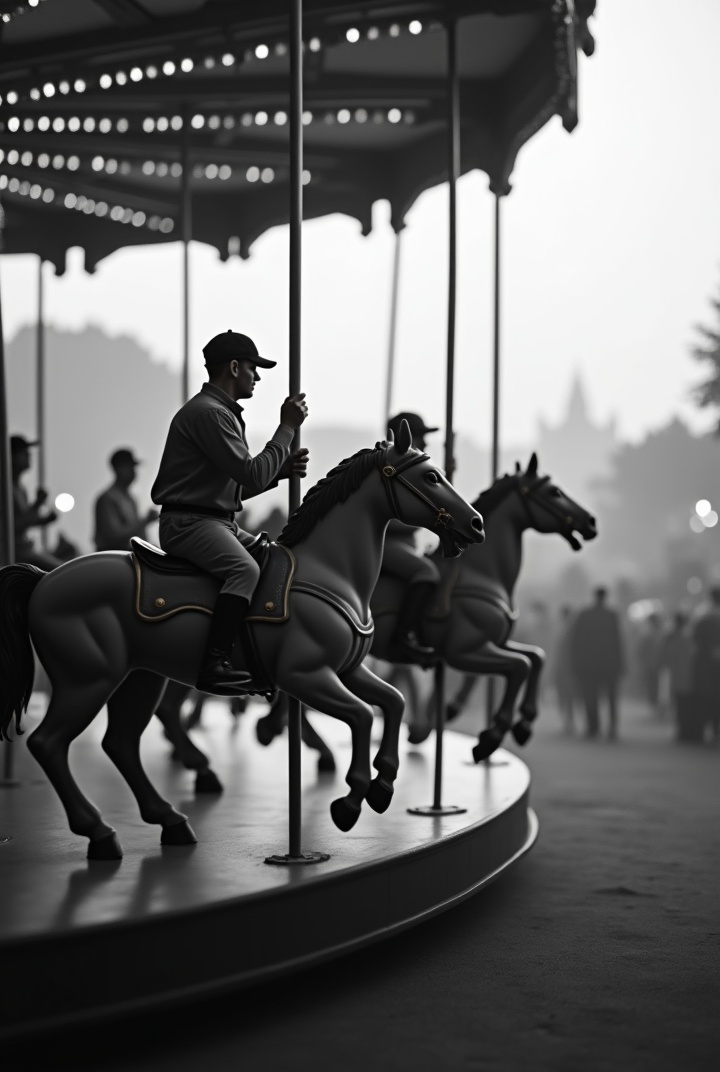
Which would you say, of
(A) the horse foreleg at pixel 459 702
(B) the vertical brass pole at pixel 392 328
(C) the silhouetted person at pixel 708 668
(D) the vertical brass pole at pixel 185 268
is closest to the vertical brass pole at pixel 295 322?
(A) the horse foreleg at pixel 459 702

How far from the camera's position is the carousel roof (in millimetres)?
9523

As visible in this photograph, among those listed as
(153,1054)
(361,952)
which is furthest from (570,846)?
(153,1054)

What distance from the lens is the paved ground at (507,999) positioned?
4.66m

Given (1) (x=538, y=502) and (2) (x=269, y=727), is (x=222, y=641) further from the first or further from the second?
(1) (x=538, y=502)

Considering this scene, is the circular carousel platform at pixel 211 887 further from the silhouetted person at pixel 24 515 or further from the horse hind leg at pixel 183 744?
the silhouetted person at pixel 24 515

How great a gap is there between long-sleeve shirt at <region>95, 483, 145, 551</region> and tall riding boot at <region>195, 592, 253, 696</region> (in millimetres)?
4560

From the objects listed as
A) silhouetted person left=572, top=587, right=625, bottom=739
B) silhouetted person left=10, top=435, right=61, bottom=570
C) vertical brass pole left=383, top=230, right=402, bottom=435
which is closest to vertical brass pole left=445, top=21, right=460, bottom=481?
silhouetted person left=10, top=435, right=61, bottom=570

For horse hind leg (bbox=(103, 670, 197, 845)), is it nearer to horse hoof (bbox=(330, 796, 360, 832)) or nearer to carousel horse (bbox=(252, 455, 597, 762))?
horse hoof (bbox=(330, 796, 360, 832))

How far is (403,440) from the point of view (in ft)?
20.3

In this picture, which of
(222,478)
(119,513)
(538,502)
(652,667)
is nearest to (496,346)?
(538,502)

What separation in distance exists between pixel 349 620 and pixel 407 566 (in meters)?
3.11

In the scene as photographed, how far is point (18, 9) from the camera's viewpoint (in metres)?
8.37

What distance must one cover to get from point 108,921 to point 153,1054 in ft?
1.73

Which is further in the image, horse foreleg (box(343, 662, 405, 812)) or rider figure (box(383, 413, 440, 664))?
rider figure (box(383, 413, 440, 664))
